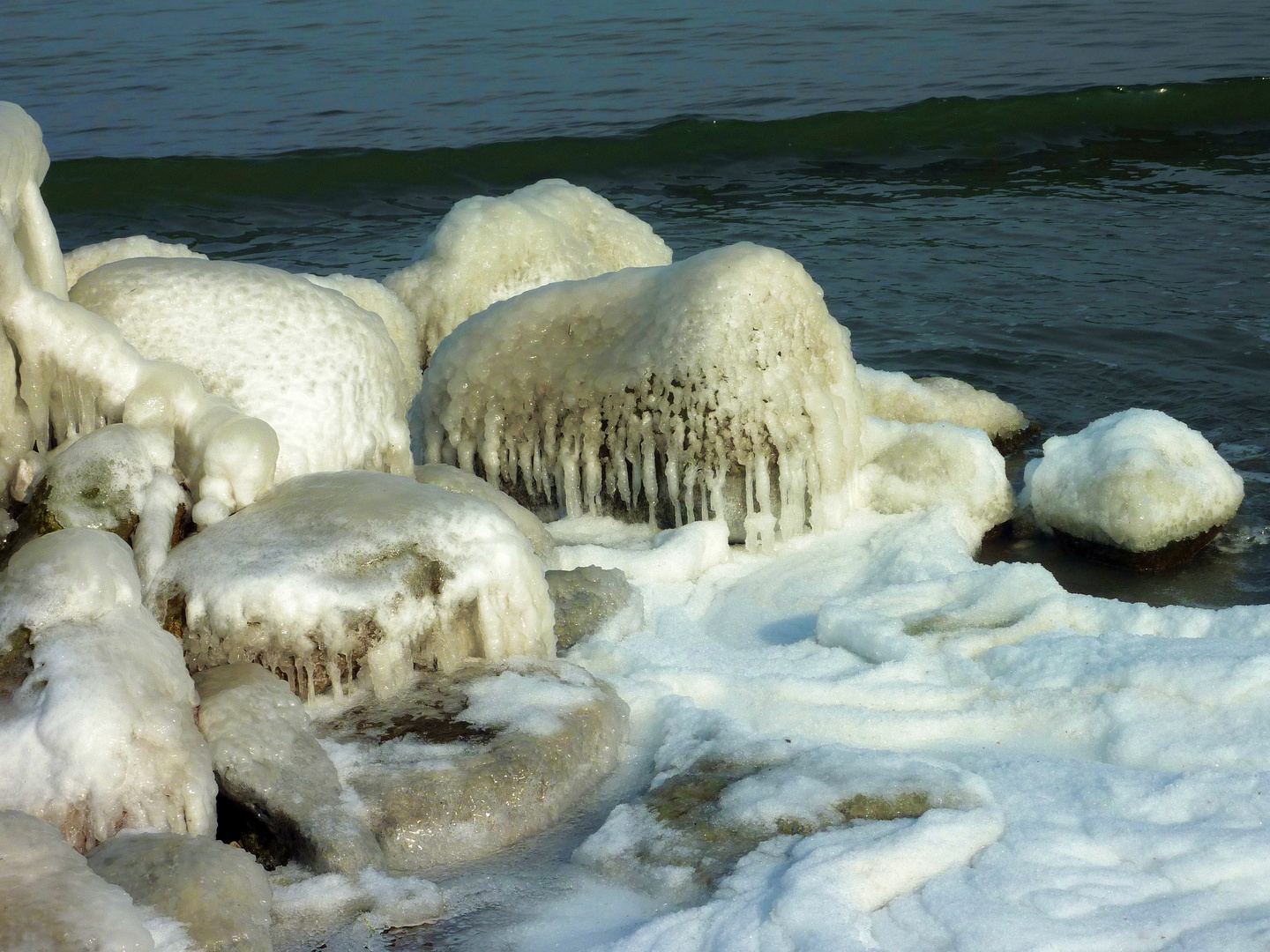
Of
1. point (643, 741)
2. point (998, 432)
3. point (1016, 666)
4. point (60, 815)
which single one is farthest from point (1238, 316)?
point (60, 815)

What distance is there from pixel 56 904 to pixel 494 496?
2.42 metres

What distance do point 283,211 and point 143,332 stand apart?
8.30 m

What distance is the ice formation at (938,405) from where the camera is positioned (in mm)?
6078

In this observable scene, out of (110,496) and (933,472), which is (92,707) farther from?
(933,472)

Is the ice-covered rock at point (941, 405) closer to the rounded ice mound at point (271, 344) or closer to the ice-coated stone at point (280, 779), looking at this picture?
the rounded ice mound at point (271, 344)

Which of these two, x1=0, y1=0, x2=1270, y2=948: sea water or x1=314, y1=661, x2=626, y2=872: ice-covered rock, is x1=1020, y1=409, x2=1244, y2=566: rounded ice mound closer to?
x1=0, y1=0, x2=1270, y2=948: sea water

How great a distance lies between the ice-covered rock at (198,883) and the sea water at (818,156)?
39cm

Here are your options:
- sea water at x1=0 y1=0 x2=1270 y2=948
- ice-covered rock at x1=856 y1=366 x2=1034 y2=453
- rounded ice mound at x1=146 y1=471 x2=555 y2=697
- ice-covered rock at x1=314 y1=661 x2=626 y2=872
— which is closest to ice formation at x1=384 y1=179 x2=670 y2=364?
ice-covered rock at x1=856 y1=366 x2=1034 y2=453

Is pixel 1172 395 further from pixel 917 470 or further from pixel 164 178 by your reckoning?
pixel 164 178

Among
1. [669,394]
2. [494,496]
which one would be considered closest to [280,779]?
[494,496]

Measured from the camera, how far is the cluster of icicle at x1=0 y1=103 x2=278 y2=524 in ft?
12.0

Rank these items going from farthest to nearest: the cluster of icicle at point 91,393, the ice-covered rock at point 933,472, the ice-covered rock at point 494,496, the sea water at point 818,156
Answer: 1. the sea water at point 818,156
2. the ice-covered rock at point 933,472
3. the ice-covered rock at point 494,496
4. the cluster of icicle at point 91,393

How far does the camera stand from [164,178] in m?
12.7

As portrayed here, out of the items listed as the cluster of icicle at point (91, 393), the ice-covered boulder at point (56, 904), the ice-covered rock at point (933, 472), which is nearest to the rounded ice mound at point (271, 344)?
the cluster of icicle at point (91, 393)
